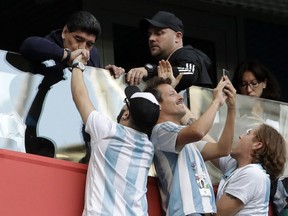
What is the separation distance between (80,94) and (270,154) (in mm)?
1428

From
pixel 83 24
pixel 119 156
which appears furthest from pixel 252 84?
pixel 119 156

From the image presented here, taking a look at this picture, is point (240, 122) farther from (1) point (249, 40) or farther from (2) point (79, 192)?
(1) point (249, 40)

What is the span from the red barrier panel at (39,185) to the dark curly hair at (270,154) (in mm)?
1261

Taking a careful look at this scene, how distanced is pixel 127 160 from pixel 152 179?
0.62m

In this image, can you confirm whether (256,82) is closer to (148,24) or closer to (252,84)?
(252,84)

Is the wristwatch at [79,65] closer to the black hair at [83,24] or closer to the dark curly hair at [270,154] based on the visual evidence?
the black hair at [83,24]

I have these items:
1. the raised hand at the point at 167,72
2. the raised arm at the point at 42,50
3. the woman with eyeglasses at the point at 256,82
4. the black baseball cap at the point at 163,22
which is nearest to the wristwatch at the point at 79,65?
the raised arm at the point at 42,50

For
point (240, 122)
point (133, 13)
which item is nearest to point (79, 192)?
point (240, 122)

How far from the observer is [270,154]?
26.8 ft

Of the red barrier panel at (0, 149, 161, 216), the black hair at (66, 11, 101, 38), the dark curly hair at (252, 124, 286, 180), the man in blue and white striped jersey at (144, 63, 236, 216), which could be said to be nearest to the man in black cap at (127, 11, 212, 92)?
the man in blue and white striped jersey at (144, 63, 236, 216)

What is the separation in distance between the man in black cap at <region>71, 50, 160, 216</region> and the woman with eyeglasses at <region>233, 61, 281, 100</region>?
1917 mm

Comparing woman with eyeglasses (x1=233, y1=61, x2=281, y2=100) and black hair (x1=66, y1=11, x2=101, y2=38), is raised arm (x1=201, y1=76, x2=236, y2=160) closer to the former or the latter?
black hair (x1=66, y1=11, x2=101, y2=38)

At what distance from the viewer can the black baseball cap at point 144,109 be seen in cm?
750

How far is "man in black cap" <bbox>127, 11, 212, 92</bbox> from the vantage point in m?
8.32
